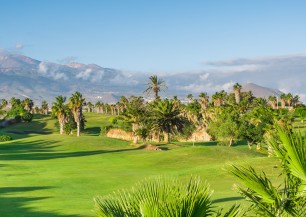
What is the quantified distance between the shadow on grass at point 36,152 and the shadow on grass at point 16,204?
33.8 meters

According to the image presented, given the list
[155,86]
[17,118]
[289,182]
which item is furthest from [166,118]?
[289,182]

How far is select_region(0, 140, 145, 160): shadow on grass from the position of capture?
7306 centimetres

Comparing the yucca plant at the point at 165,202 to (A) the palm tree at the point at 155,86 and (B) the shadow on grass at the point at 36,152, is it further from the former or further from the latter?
(A) the palm tree at the point at 155,86

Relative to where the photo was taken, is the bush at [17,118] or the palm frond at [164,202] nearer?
the palm frond at [164,202]

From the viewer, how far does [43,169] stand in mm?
56688

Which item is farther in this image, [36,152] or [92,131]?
[92,131]

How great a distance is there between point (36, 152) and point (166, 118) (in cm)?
3212

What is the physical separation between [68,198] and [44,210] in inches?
236

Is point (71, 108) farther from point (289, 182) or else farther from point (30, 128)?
point (289, 182)

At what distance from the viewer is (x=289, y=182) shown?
26.5 feet

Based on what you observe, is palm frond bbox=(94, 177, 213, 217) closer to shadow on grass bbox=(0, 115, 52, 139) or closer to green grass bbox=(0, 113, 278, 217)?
green grass bbox=(0, 113, 278, 217)

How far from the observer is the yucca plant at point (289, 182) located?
752 centimetres

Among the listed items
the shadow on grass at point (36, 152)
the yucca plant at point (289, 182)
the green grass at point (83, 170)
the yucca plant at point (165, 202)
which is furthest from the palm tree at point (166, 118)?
the yucca plant at point (289, 182)

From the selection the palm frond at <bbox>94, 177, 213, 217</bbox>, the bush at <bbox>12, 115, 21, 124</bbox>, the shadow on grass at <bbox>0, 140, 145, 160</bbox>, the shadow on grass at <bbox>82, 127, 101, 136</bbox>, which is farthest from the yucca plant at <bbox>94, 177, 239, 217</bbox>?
the bush at <bbox>12, 115, 21, 124</bbox>
